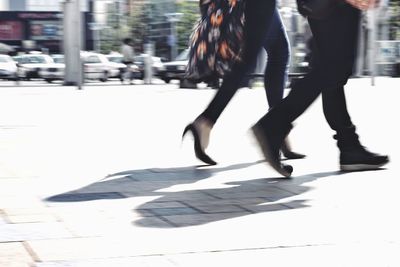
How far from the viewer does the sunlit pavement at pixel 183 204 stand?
10.3 feet

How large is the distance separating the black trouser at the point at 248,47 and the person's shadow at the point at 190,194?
1.32 ft

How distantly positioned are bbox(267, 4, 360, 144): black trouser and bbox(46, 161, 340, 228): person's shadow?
406mm

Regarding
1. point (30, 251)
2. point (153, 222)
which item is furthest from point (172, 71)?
point (30, 251)

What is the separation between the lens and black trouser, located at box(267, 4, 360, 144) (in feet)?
16.0

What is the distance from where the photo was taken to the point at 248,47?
5.16 m

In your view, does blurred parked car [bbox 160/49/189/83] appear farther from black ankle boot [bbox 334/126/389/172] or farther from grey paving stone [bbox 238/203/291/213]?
grey paving stone [bbox 238/203/291/213]

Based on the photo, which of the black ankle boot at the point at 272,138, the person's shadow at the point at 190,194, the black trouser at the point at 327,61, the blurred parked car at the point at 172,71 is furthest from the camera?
the blurred parked car at the point at 172,71

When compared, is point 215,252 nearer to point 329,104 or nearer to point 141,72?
point 329,104

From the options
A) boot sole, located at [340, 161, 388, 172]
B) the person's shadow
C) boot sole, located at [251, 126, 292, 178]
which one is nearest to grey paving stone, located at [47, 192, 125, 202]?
the person's shadow

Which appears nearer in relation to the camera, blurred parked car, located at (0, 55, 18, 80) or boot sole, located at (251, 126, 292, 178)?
boot sole, located at (251, 126, 292, 178)

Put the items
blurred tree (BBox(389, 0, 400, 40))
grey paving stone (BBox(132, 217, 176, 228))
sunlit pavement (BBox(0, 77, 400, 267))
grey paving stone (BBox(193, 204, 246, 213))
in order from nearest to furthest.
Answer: sunlit pavement (BBox(0, 77, 400, 267)), grey paving stone (BBox(132, 217, 176, 228)), grey paving stone (BBox(193, 204, 246, 213)), blurred tree (BBox(389, 0, 400, 40))

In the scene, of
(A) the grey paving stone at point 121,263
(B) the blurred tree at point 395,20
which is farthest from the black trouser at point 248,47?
(B) the blurred tree at point 395,20

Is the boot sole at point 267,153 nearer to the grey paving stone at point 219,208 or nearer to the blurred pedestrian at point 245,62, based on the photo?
the blurred pedestrian at point 245,62

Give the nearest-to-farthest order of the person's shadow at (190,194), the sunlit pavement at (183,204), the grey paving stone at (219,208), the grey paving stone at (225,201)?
1. the sunlit pavement at (183,204)
2. the person's shadow at (190,194)
3. the grey paving stone at (219,208)
4. the grey paving stone at (225,201)
